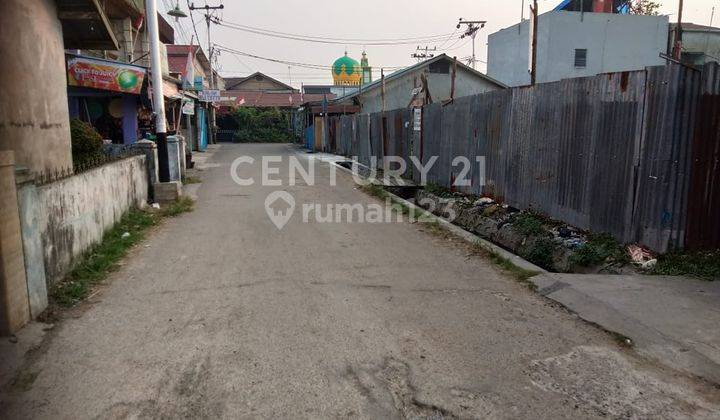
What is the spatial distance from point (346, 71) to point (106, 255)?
54204 mm

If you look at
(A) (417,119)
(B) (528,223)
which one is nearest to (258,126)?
(A) (417,119)

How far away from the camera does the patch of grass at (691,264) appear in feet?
20.1

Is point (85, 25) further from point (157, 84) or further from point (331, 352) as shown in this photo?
point (331, 352)

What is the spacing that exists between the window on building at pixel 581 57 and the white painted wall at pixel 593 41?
169 millimetres

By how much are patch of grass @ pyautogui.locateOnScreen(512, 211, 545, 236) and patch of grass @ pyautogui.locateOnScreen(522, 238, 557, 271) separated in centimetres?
31

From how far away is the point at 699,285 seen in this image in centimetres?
586

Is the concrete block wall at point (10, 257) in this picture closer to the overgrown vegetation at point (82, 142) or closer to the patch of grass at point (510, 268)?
the patch of grass at point (510, 268)

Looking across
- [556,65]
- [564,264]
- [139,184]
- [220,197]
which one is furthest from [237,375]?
[556,65]

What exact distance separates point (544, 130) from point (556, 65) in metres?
25.0

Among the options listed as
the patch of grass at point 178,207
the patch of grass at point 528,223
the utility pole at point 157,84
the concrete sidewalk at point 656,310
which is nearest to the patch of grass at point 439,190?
the patch of grass at point 528,223

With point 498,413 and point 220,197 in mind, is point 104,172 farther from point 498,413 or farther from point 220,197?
point 498,413

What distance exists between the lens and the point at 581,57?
104 ft

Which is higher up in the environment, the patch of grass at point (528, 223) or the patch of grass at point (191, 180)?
the patch of grass at point (528, 223)

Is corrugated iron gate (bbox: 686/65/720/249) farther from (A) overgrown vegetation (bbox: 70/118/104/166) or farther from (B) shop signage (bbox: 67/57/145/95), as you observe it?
(B) shop signage (bbox: 67/57/145/95)
